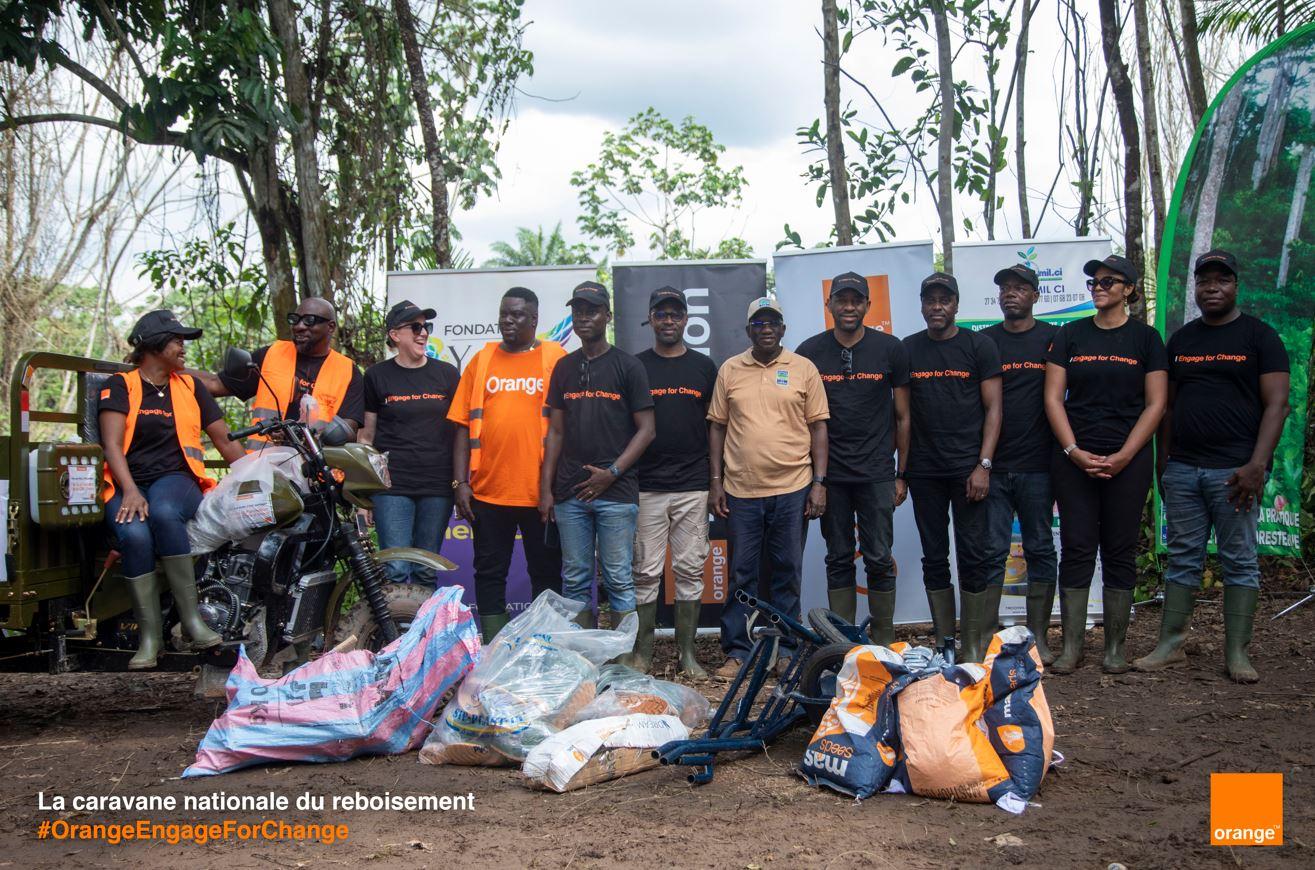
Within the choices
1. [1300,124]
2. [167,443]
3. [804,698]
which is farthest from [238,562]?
[1300,124]

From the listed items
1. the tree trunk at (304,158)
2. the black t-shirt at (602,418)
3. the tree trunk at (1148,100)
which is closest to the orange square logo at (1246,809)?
the black t-shirt at (602,418)

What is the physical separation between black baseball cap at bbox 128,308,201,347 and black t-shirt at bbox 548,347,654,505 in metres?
1.91

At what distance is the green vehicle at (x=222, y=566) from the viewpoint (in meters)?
4.81

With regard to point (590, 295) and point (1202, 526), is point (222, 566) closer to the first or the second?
point (590, 295)

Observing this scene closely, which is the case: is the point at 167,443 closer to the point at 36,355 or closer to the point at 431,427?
the point at 36,355

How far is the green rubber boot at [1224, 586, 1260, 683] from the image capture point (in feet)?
18.4

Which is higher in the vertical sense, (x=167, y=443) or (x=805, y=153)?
(x=805, y=153)

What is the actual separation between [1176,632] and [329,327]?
4.86 meters

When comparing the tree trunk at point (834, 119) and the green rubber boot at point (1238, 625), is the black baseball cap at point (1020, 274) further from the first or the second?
the tree trunk at point (834, 119)

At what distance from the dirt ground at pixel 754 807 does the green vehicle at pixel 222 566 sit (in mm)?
489

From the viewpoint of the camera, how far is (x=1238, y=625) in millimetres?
5660

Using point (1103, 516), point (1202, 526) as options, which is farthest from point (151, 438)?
point (1202, 526)

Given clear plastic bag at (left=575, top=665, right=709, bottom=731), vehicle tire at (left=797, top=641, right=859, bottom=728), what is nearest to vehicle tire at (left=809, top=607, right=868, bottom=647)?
vehicle tire at (left=797, top=641, right=859, bottom=728)

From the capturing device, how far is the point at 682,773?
14.0 ft
